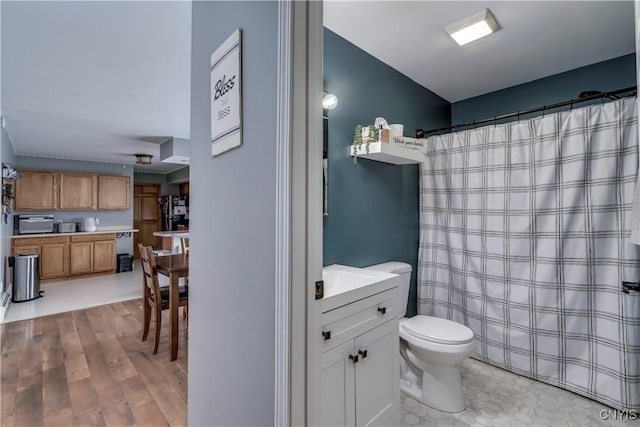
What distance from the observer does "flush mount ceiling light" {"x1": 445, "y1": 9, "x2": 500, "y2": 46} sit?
1.82m

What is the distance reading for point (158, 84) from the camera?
2.55 m

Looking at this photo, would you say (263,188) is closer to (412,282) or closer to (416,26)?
(416,26)

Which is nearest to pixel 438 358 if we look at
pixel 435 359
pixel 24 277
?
pixel 435 359

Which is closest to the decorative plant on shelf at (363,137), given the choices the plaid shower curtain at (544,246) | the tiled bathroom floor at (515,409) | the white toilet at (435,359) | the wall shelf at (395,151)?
the wall shelf at (395,151)

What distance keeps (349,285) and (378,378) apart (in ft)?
1.59

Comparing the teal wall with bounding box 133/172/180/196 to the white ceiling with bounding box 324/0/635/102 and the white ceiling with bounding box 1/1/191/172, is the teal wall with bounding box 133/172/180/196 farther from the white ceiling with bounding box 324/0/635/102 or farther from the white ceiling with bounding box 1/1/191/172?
the white ceiling with bounding box 324/0/635/102

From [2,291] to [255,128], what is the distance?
5.01 metres

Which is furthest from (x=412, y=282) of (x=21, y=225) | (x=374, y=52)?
(x=21, y=225)

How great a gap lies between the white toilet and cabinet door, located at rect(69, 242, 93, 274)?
19.7ft

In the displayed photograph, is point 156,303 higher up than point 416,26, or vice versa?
point 416,26

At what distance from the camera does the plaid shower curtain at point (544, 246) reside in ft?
6.03

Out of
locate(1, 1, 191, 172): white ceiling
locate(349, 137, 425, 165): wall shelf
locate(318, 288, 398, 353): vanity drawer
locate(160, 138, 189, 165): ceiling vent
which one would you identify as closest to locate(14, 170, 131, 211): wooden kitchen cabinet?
locate(1, 1, 191, 172): white ceiling

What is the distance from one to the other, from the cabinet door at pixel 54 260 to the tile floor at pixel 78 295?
8.6 inches

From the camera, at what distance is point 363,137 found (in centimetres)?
208
